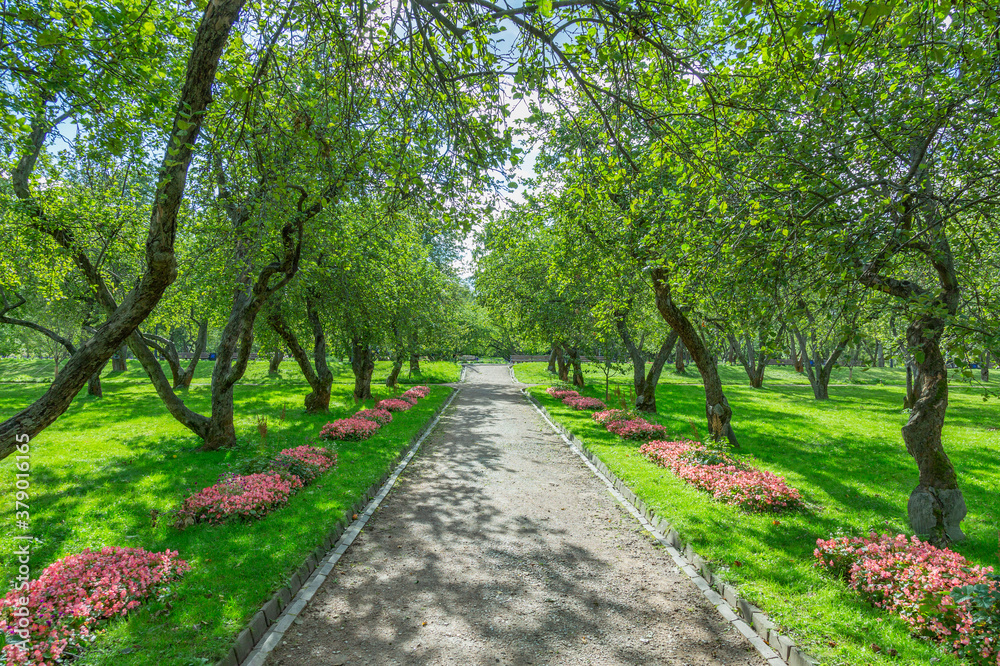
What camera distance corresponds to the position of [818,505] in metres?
8.27

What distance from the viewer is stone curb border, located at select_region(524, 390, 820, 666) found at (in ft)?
Answer: 13.9

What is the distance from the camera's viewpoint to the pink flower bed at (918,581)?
3.98 metres

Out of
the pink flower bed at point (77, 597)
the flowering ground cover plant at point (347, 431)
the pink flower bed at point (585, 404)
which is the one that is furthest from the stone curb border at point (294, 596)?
the pink flower bed at point (585, 404)

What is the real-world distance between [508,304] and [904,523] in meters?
17.7

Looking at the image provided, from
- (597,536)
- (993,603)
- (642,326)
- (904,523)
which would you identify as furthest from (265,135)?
(642,326)

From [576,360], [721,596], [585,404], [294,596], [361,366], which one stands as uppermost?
[576,360]

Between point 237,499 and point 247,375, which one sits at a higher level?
point 237,499

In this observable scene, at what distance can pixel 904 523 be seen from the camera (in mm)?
7492

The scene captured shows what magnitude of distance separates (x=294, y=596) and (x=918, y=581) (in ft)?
A: 21.9

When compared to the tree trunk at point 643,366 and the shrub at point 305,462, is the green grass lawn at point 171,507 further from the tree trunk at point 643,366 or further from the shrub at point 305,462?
the tree trunk at point 643,366

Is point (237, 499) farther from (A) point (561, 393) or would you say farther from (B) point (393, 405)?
(A) point (561, 393)

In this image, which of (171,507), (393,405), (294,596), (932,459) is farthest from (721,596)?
(393,405)

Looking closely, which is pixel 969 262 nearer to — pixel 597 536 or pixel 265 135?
pixel 597 536

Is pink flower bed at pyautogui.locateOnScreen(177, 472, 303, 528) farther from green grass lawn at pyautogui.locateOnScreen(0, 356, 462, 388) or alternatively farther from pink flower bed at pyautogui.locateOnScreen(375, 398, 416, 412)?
green grass lawn at pyautogui.locateOnScreen(0, 356, 462, 388)
